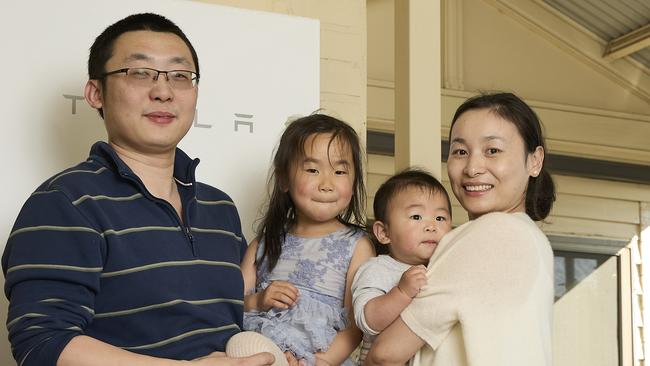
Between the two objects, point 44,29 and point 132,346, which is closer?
point 132,346

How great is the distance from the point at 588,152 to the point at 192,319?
5429mm

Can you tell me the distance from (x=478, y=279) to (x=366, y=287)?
0.37m

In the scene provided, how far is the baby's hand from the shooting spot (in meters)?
2.02

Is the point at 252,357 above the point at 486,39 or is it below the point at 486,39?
below

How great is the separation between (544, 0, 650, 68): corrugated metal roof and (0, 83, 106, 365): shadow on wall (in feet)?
15.2

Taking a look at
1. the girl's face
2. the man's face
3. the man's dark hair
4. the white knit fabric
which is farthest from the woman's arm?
the man's dark hair

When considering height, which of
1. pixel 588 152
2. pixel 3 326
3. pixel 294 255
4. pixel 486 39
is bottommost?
pixel 3 326

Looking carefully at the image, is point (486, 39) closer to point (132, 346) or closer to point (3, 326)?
point (3, 326)

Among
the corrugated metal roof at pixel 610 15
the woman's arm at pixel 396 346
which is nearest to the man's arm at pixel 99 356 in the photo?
the woman's arm at pixel 396 346

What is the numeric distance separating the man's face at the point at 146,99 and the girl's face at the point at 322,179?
1.56 ft

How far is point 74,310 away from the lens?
170cm

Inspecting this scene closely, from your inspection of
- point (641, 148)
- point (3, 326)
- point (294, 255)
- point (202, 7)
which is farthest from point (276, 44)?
point (641, 148)

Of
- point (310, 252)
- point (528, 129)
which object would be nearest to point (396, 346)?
point (310, 252)

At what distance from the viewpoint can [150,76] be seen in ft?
6.56
